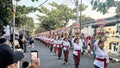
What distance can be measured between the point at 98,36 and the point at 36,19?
323 ft

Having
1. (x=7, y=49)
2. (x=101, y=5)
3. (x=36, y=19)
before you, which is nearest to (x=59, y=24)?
(x=36, y=19)

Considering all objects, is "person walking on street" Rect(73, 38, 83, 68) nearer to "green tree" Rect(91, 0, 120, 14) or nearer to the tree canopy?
"green tree" Rect(91, 0, 120, 14)

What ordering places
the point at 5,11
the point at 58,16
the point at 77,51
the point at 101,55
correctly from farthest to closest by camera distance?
the point at 58,16, the point at 5,11, the point at 77,51, the point at 101,55

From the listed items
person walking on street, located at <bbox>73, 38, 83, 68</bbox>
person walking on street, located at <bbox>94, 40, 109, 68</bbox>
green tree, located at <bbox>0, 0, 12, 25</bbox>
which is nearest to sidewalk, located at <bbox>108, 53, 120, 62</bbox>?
person walking on street, located at <bbox>73, 38, 83, 68</bbox>

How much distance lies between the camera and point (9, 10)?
21438 mm

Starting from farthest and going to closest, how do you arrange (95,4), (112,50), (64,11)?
(64,11) → (95,4) → (112,50)

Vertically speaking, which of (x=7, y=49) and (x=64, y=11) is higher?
(x=64, y=11)

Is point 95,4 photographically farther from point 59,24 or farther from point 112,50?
point 59,24

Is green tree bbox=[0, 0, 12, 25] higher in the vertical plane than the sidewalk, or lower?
higher

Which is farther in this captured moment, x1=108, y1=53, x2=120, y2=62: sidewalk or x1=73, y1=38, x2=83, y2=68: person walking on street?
x1=108, y1=53, x2=120, y2=62: sidewalk

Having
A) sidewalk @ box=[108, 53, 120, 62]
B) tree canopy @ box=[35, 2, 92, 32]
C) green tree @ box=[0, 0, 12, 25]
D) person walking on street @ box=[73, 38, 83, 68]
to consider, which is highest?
tree canopy @ box=[35, 2, 92, 32]

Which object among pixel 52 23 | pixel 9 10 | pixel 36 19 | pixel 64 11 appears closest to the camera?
pixel 9 10

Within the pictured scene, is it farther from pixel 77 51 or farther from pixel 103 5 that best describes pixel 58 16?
pixel 77 51

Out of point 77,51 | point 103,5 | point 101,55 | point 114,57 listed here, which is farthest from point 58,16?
point 101,55
